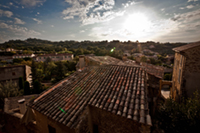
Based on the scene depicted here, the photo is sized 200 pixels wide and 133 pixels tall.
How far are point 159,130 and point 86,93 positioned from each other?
6896 mm

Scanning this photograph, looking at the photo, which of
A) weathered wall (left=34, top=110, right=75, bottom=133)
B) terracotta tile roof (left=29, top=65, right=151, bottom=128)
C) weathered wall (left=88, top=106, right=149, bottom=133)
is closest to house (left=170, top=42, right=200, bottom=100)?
terracotta tile roof (left=29, top=65, right=151, bottom=128)

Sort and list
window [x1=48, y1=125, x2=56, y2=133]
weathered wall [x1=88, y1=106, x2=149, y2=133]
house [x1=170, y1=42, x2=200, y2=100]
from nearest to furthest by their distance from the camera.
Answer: weathered wall [x1=88, y1=106, x2=149, y2=133]
window [x1=48, y1=125, x2=56, y2=133]
house [x1=170, y1=42, x2=200, y2=100]

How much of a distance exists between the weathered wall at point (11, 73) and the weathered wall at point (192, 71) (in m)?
32.9

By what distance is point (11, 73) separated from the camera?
2244 centimetres

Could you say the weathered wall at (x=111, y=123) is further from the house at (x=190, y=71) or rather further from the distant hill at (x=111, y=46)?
the distant hill at (x=111, y=46)

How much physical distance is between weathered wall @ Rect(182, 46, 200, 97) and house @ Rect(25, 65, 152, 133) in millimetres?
7970

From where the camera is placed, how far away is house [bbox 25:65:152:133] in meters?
3.81

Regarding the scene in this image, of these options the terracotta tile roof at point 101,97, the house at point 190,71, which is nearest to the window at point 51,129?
the terracotta tile roof at point 101,97

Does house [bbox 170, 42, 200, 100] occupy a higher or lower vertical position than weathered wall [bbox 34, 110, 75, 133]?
higher

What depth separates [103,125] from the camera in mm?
4496

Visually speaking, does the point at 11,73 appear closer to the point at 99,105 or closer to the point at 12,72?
the point at 12,72

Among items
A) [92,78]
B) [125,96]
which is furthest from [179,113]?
[92,78]

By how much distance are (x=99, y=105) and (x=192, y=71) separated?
1166 cm

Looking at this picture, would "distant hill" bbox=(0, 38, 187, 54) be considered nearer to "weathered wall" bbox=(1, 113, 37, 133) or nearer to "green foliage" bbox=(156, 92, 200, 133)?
"weathered wall" bbox=(1, 113, 37, 133)
